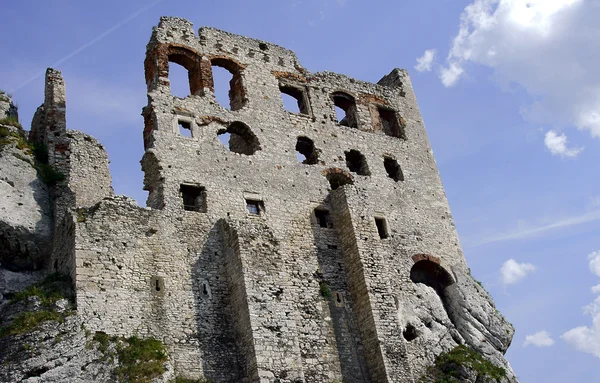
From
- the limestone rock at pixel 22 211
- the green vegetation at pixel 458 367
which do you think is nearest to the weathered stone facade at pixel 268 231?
the green vegetation at pixel 458 367

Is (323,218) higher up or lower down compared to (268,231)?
higher up

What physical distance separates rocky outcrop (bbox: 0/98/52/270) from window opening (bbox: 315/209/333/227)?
8.40m

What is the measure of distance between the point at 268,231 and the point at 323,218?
3.54 m

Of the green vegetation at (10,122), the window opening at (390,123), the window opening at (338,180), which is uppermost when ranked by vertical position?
the window opening at (390,123)

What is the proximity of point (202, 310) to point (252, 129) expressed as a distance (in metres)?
7.40

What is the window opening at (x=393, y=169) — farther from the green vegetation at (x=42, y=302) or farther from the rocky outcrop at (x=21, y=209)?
the green vegetation at (x=42, y=302)

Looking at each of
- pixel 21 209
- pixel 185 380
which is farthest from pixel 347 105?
pixel 185 380

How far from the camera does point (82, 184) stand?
22.9m

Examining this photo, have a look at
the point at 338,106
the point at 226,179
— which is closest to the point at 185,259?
the point at 226,179

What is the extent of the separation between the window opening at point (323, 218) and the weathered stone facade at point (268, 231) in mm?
89

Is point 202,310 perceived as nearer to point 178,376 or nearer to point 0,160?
point 178,376

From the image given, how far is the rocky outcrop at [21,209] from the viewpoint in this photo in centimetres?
2066

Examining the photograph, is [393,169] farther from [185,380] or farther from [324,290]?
[185,380]

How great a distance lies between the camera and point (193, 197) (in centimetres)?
2269
